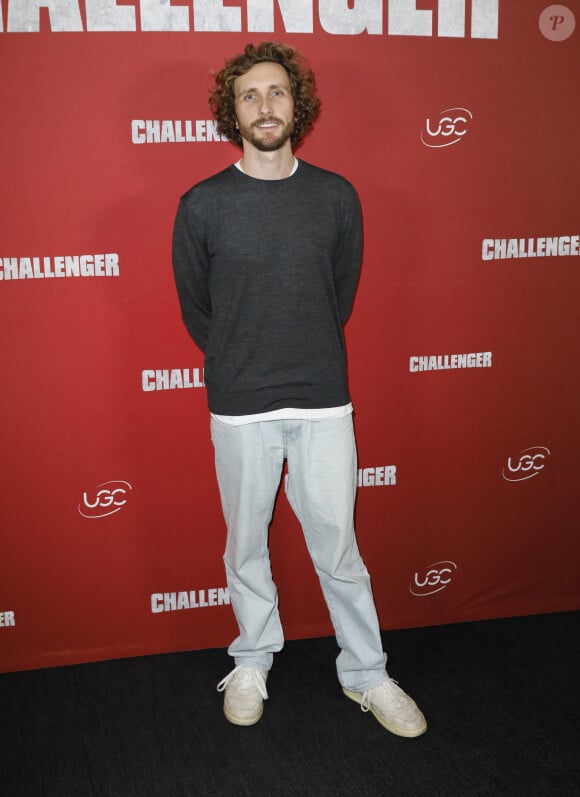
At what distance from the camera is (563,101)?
254cm

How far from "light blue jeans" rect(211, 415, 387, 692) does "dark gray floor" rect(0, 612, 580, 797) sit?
18cm

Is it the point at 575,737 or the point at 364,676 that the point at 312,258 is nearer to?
the point at 364,676

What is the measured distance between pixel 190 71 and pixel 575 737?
85.3 inches

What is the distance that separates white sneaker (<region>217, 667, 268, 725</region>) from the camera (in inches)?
90.2

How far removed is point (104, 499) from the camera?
2.57 meters

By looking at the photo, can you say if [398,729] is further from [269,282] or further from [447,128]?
[447,128]

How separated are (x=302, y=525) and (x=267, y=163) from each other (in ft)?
3.32

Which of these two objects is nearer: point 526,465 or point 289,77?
point 289,77

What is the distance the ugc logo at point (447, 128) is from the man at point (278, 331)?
424 millimetres

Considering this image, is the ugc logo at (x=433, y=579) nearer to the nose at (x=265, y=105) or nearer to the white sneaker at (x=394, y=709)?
the white sneaker at (x=394, y=709)

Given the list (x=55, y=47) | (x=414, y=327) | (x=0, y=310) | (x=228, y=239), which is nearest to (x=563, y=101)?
(x=414, y=327)

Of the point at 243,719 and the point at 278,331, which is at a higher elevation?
the point at 278,331

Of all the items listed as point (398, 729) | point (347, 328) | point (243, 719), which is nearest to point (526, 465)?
point (347, 328)

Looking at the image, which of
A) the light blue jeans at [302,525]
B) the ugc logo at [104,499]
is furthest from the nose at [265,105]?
the ugc logo at [104,499]
